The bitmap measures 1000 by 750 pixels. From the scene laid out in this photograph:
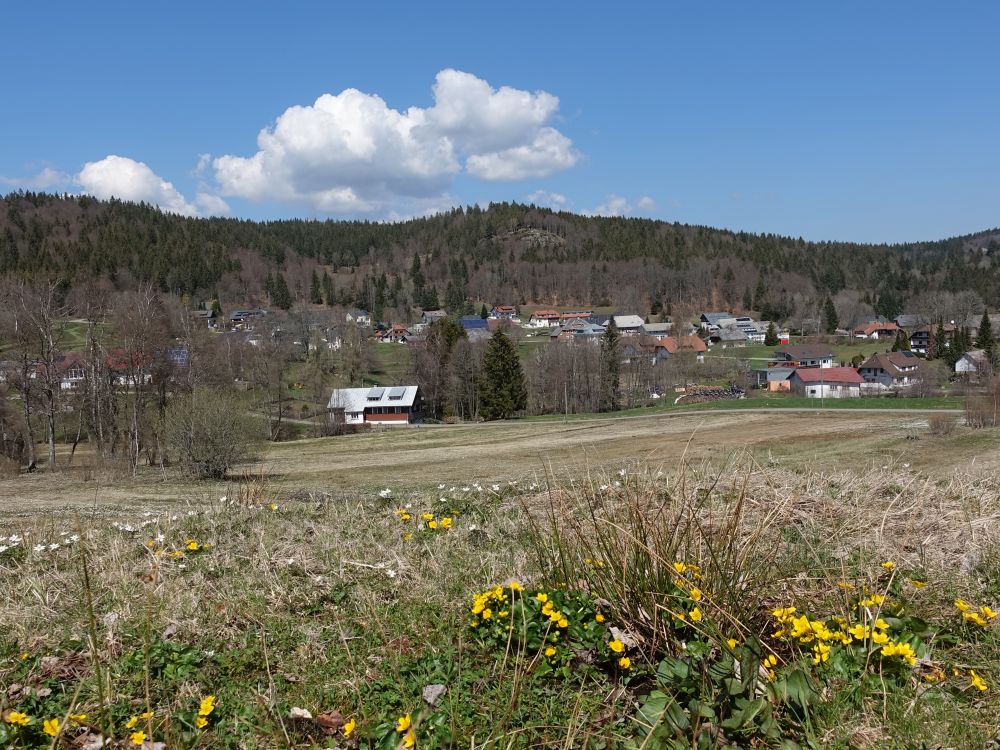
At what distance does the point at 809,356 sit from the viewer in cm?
9044

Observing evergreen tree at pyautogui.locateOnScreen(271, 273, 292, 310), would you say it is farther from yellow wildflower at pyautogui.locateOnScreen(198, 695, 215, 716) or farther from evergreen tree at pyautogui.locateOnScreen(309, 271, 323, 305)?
yellow wildflower at pyautogui.locateOnScreen(198, 695, 215, 716)

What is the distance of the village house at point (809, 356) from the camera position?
296 ft

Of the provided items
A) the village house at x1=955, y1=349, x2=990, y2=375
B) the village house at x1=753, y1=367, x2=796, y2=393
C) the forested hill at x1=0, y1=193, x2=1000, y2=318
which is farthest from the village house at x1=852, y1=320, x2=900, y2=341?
the village house at x1=753, y1=367, x2=796, y2=393

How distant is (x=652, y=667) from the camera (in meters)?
3.09

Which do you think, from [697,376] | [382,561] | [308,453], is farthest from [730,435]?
[697,376]

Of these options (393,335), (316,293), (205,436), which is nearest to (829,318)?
(393,335)

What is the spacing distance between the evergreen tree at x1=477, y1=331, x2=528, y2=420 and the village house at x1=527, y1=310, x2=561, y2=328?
76.5 meters

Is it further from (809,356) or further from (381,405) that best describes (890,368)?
(381,405)

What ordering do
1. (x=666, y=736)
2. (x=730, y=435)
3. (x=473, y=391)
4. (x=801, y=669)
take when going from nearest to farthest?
1. (x=666, y=736)
2. (x=801, y=669)
3. (x=730, y=435)
4. (x=473, y=391)

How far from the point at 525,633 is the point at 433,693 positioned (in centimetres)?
49

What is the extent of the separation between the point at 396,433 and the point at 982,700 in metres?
50.4

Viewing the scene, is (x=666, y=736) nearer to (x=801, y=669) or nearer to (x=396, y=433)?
(x=801, y=669)

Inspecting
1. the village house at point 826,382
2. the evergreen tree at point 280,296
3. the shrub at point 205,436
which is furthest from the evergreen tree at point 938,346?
the evergreen tree at point 280,296

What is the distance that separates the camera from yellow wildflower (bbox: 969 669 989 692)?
2.82 meters
